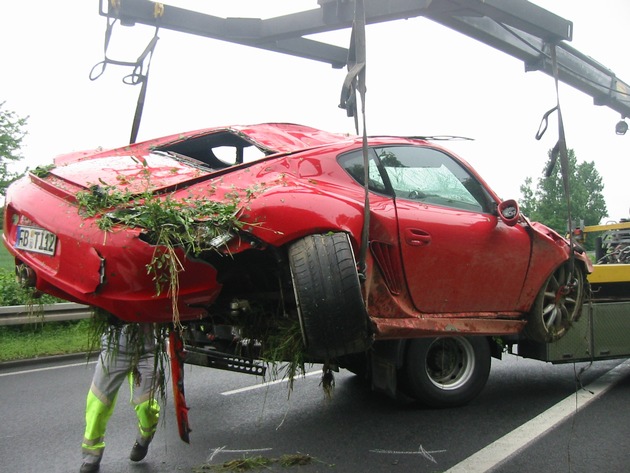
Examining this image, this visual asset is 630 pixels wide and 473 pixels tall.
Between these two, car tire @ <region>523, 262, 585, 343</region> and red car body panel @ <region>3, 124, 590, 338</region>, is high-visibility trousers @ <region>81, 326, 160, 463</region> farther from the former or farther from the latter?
car tire @ <region>523, 262, 585, 343</region>

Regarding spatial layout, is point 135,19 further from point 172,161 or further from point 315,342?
point 315,342

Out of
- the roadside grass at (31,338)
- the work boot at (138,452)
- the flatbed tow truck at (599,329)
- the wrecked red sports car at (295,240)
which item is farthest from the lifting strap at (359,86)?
the roadside grass at (31,338)

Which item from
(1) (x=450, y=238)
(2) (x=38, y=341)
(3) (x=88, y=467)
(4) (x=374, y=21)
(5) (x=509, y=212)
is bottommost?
(3) (x=88, y=467)

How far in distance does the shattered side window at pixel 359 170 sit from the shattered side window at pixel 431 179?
4.4 inches

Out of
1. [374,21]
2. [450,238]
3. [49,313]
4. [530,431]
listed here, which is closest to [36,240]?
[374,21]

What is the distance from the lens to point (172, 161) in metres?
4.54

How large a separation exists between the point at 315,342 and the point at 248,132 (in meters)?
1.85

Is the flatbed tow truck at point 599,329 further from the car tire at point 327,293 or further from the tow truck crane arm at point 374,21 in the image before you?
the car tire at point 327,293

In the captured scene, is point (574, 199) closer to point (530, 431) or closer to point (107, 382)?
point (530, 431)

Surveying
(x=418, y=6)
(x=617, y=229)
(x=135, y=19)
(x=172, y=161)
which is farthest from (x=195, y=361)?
(x=617, y=229)

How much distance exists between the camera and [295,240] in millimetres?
3732

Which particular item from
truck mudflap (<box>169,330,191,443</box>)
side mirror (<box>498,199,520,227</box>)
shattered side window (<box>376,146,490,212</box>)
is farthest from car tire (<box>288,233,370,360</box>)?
side mirror (<box>498,199,520,227</box>)

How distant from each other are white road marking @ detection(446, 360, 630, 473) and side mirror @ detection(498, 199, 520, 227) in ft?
5.18

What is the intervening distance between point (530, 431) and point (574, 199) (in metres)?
7.41
